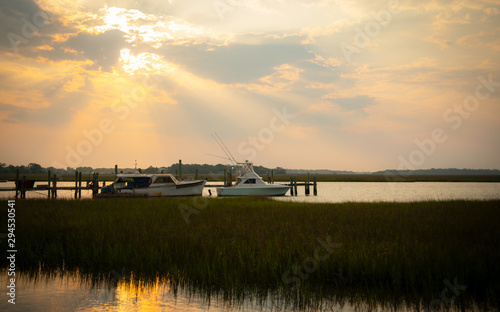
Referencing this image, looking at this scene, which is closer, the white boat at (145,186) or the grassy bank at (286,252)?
the grassy bank at (286,252)

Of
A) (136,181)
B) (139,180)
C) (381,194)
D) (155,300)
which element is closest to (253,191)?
(139,180)

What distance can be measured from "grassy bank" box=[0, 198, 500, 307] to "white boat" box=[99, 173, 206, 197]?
1597 cm

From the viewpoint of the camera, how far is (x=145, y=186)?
109 ft

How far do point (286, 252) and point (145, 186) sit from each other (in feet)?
84.5

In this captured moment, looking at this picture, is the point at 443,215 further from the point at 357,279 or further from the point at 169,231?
the point at 169,231

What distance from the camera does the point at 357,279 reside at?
8.18m

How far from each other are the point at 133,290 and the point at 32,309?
1.88 metres

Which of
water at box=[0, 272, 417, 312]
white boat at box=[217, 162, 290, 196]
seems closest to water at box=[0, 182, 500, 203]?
white boat at box=[217, 162, 290, 196]

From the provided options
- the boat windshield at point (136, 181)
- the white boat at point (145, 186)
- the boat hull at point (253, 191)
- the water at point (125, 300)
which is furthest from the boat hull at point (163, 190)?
the water at point (125, 300)

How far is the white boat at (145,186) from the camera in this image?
3180 centimetres

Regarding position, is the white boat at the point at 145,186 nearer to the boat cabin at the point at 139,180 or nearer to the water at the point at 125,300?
the boat cabin at the point at 139,180

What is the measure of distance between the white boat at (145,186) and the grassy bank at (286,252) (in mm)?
15975

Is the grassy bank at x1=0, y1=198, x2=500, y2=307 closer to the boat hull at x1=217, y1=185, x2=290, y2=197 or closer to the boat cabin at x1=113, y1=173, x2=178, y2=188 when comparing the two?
the boat cabin at x1=113, y1=173, x2=178, y2=188

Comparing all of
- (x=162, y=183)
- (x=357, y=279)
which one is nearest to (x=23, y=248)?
(x=357, y=279)
